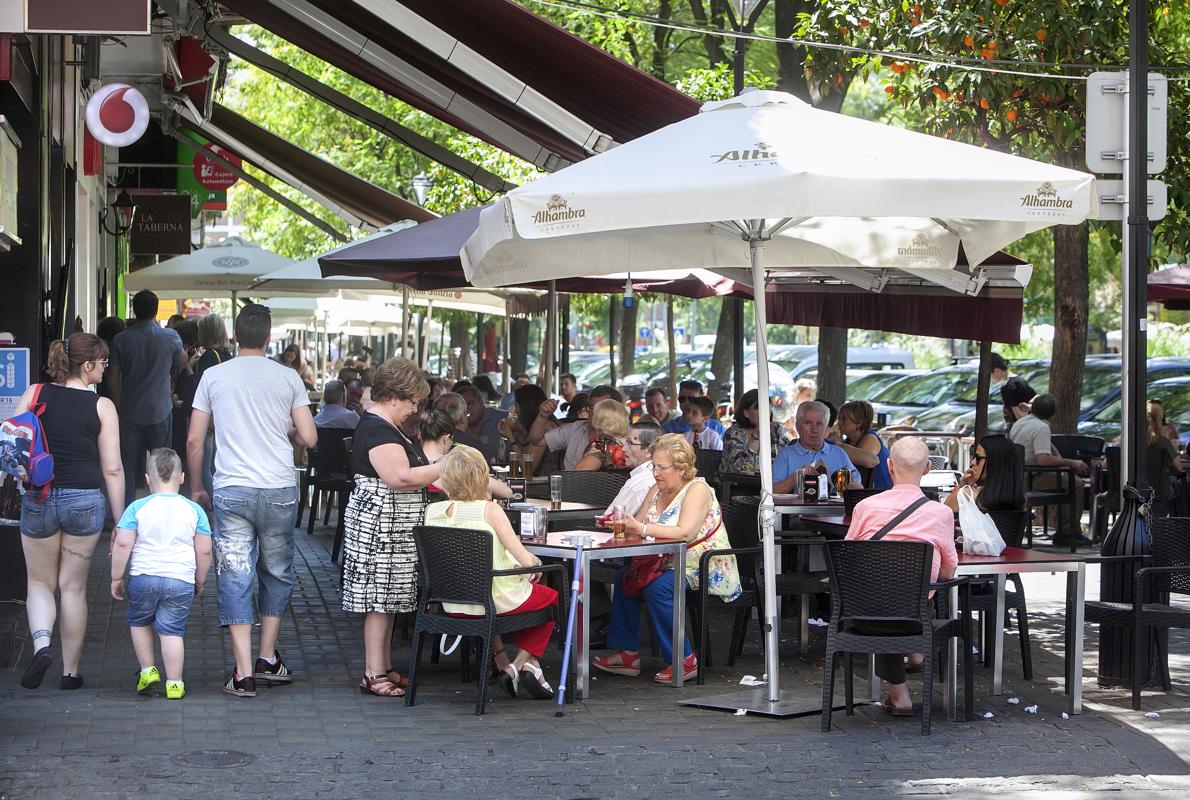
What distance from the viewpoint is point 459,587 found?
7.45 m

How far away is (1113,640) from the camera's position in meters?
8.25

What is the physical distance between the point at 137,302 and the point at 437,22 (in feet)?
12.2

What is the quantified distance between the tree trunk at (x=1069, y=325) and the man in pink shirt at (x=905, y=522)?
32.0ft

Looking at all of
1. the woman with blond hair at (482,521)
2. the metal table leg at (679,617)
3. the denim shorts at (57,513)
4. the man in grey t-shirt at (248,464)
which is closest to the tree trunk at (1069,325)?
the metal table leg at (679,617)

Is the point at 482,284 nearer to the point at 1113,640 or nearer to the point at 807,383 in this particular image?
the point at 1113,640

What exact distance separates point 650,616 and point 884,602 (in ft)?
5.36

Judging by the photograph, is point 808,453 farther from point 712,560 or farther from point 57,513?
point 57,513

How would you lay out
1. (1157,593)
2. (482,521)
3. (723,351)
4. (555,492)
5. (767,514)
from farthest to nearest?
(723,351), (555,492), (1157,593), (767,514), (482,521)

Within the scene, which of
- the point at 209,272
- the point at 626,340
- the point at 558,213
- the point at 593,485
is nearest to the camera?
the point at 558,213

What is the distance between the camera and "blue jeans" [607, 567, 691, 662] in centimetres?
833

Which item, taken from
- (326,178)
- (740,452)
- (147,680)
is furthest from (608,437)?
(326,178)

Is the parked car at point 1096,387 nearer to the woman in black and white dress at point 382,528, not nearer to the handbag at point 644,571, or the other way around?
the handbag at point 644,571

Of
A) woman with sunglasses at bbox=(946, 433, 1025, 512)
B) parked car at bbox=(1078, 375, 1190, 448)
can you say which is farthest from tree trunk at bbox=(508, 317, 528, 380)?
woman with sunglasses at bbox=(946, 433, 1025, 512)

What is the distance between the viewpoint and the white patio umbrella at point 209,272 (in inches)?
725
